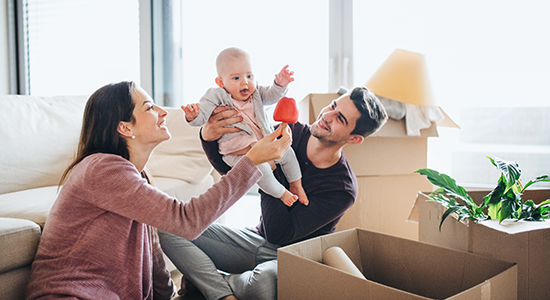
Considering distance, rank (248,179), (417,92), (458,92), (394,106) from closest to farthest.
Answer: (248,179) → (417,92) → (394,106) → (458,92)

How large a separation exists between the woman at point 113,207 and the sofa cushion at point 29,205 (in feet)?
1.44

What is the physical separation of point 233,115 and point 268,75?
151 centimetres

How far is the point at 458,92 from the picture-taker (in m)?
2.47

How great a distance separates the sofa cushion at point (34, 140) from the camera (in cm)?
198

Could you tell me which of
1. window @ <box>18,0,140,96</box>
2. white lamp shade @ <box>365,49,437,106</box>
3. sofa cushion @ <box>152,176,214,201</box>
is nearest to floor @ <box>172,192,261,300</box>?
sofa cushion @ <box>152,176,214,201</box>

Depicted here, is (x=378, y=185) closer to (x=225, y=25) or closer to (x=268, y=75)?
(x=268, y=75)

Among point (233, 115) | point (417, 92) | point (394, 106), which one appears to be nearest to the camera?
point (233, 115)

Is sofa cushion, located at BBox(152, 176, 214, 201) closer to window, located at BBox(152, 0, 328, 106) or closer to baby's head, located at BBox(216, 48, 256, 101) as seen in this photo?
baby's head, located at BBox(216, 48, 256, 101)

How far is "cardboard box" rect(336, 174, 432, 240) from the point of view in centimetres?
205

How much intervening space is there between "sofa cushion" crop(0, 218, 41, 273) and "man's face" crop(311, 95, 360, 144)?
3.54ft

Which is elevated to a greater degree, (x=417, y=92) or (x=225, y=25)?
(x=225, y=25)

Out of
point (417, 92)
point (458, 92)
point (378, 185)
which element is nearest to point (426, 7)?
point (458, 92)

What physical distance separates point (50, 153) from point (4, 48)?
2090 mm

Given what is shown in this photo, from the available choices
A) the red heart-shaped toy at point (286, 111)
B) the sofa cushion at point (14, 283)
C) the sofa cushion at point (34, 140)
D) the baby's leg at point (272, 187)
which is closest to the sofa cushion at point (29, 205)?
the sofa cushion at point (34, 140)
